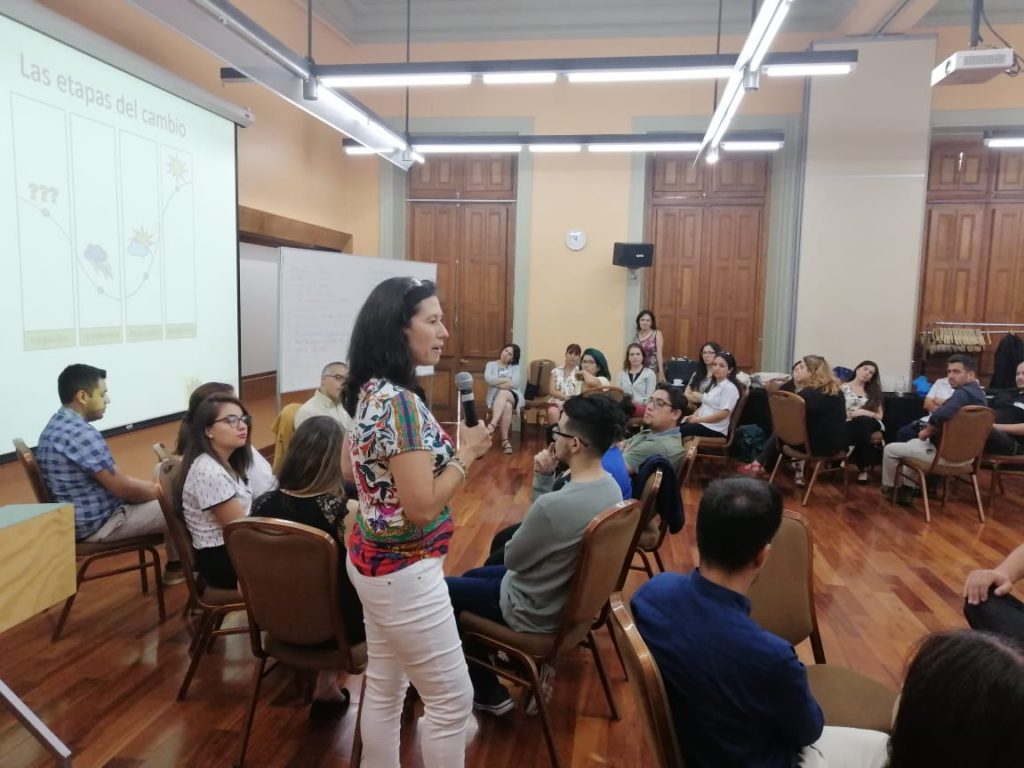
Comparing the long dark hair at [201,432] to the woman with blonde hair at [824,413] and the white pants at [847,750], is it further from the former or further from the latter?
the woman with blonde hair at [824,413]

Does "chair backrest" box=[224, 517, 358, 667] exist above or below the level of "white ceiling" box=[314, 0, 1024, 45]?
below

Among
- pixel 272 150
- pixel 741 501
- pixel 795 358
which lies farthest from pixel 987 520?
pixel 272 150

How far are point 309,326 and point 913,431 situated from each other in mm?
5103

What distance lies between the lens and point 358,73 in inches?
154

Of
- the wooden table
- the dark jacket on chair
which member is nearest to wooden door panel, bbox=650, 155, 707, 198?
the dark jacket on chair

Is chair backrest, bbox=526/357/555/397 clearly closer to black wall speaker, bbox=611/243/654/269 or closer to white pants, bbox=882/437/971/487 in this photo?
black wall speaker, bbox=611/243/654/269

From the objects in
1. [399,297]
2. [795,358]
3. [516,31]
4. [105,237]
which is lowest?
[795,358]

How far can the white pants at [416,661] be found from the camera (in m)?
1.50

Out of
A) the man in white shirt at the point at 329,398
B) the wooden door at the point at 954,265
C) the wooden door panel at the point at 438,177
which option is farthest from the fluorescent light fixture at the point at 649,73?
the wooden door at the point at 954,265

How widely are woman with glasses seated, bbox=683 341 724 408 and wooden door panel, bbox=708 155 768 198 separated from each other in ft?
7.19

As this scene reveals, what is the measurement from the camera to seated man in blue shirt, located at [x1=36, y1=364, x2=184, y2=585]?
9.55 feet

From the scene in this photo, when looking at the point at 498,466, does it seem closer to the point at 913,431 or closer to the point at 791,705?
the point at 913,431

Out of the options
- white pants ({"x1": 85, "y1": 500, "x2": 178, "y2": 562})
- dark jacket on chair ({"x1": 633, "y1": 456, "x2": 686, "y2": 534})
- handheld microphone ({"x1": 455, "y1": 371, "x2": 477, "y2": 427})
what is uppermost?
handheld microphone ({"x1": 455, "y1": 371, "x2": 477, "y2": 427})

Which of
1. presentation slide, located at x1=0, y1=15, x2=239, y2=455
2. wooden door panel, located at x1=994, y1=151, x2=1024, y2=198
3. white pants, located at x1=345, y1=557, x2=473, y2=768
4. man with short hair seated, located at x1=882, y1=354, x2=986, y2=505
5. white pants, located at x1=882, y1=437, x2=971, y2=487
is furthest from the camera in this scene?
wooden door panel, located at x1=994, y1=151, x2=1024, y2=198
